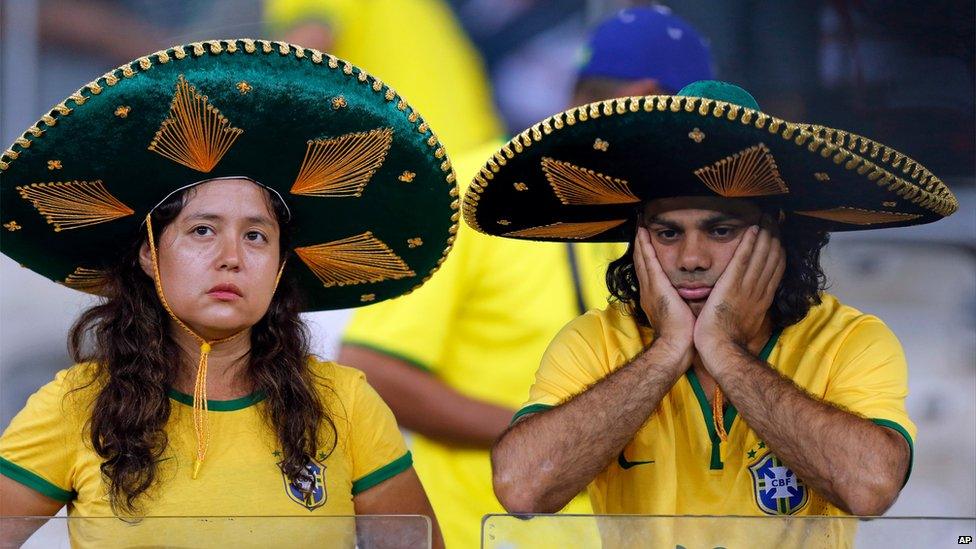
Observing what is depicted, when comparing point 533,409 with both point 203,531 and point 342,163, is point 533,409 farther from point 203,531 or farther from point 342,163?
point 203,531

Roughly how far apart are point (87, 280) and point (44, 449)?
0.47 metres

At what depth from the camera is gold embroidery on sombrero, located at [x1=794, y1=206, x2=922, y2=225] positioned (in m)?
3.07

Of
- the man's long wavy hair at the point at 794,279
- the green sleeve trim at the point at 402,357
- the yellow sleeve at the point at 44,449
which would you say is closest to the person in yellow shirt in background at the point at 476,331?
the green sleeve trim at the point at 402,357

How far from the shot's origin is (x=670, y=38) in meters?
4.12

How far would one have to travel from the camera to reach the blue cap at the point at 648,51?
13.4ft

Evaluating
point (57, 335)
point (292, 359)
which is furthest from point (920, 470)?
point (57, 335)

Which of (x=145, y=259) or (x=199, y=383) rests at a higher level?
(x=145, y=259)

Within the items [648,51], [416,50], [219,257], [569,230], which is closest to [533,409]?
[569,230]

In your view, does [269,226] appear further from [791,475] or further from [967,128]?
[967,128]

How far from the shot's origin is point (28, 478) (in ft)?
9.45

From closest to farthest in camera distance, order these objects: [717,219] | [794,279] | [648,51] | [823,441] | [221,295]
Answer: [823,441], [221,295], [717,219], [794,279], [648,51]

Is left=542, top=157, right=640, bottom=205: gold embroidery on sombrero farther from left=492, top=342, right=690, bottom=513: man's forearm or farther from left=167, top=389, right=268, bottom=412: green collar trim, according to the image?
left=167, top=389, right=268, bottom=412: green collar trim

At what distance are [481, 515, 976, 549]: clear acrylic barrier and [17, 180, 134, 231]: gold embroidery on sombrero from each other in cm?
108

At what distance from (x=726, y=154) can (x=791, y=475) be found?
2.03 feet
